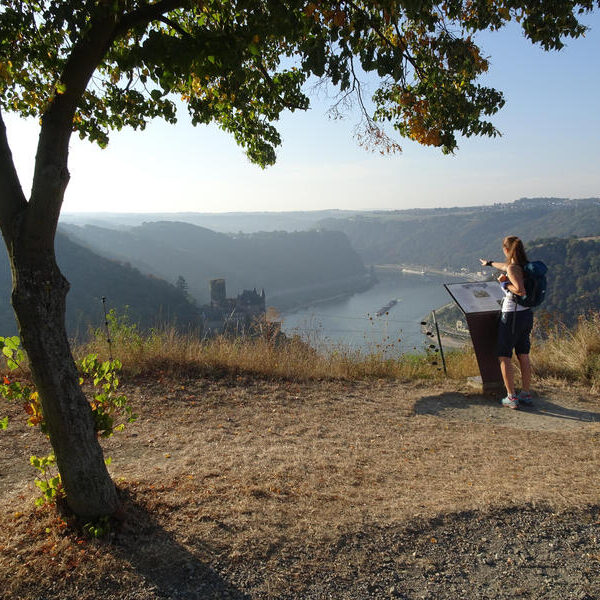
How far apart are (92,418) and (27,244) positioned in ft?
3.08

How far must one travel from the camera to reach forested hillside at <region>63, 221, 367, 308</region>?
265 ft

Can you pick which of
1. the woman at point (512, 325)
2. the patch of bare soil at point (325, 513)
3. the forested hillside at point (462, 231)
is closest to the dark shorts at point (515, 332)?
the woman at point (512, 325)

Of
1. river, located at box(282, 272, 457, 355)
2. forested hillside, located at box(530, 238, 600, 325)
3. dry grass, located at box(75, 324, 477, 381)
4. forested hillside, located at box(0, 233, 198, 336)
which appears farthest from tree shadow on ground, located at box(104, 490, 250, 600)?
forested hillside, located at box(0, 233, 198, 336)

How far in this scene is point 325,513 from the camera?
2836 millimetres

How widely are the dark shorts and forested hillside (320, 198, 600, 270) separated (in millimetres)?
77796

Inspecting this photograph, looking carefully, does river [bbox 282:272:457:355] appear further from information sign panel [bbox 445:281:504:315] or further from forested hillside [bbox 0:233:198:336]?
information sign panel [bbox 445:281:504:315]

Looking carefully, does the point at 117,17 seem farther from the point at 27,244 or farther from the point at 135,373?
the point at 135,373

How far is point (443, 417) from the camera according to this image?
5.16m

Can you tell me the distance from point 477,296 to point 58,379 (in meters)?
4.94

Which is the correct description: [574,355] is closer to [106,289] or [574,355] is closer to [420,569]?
[420,569]

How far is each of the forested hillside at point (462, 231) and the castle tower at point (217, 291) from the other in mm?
56672

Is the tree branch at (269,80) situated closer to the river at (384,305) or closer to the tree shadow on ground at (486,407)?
the tree shadow on ground at (486,407)

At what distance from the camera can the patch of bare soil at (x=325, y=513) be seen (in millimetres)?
2229

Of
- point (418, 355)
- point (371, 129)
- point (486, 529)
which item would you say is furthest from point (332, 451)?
point (418, 355)
